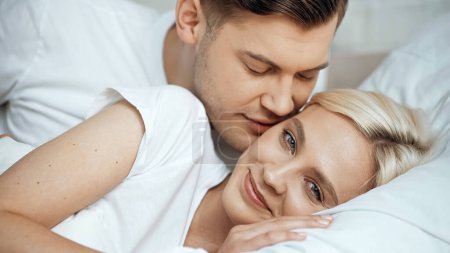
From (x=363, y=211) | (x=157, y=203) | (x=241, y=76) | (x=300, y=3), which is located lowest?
(x=157, y=203)

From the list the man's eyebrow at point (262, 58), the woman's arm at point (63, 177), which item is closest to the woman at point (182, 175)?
the woman's arm at point (63, 177)

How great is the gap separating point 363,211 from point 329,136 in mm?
235

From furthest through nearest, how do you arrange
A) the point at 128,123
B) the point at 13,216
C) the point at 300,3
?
the point at 300,3 → the point at 128,123 → the point at 13,216

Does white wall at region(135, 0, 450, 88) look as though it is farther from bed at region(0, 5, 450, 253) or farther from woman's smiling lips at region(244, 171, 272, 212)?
woman's smiling lips at region(244, 171, 272, 212)

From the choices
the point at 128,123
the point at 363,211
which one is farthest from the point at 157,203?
the point at 363,211

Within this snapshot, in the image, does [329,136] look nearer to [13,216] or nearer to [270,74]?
[270,74]

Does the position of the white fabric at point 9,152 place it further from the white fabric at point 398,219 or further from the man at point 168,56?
the white fabric at point 398,219

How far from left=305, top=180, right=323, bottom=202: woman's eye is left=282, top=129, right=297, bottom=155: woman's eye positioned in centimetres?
8

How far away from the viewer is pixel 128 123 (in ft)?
3.23

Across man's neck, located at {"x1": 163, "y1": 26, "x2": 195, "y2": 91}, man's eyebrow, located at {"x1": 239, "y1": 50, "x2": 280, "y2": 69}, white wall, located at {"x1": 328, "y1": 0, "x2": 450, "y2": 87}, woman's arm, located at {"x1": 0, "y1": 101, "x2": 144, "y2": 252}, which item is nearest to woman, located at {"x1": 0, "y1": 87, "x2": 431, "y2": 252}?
woman's arm, located at {"x1": 0, "y1": 101, "x2": 144, "y2": 252}

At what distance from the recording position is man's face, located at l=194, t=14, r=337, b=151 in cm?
114

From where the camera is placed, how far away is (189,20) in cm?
135

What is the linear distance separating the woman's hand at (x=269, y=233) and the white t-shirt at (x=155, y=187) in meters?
0.20

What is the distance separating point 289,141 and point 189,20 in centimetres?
49
